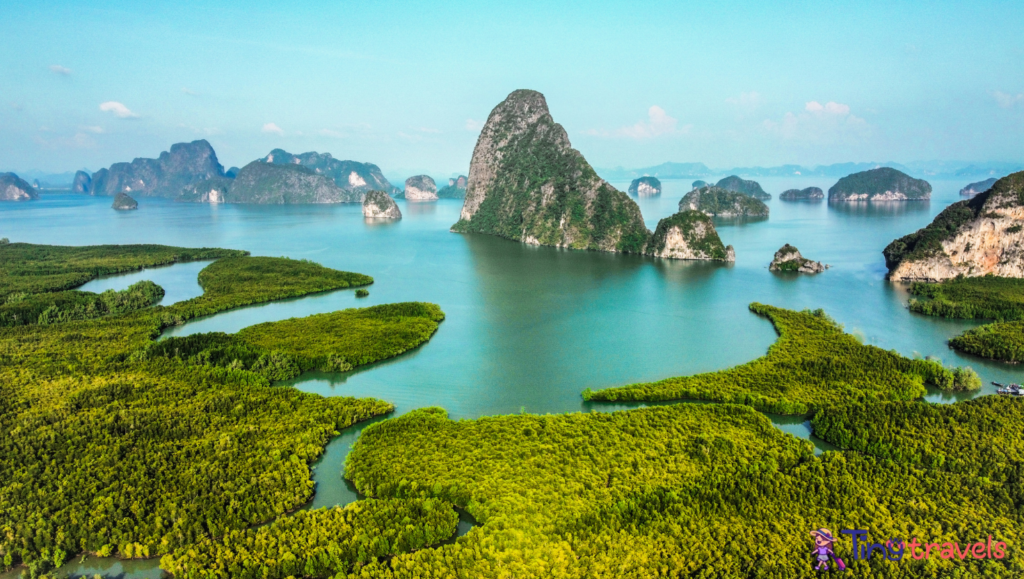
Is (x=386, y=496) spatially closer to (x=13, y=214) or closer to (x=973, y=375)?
(x=973, y=375)

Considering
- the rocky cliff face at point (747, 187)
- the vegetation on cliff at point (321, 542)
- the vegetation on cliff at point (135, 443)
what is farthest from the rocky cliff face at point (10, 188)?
the vegetation on cliff at point (321, 542)

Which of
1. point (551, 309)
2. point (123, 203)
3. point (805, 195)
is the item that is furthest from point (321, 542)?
point (805, 195)

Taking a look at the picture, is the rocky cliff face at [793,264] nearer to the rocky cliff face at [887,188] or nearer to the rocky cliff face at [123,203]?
the rocky cliff face at [887,188]

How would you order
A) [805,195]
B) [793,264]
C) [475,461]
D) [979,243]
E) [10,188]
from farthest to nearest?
[10,188], [805,195], [793,264], [979,243], [475,461]

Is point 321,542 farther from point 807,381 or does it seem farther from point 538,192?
point 538,192

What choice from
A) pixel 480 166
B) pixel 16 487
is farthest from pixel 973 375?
pixel 480 166

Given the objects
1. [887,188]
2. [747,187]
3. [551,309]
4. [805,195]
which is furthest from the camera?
[805,195]

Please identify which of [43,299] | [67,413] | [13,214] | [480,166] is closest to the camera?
[67,413]

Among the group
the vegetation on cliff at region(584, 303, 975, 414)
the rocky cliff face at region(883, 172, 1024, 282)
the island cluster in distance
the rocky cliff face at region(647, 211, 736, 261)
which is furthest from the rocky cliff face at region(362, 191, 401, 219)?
the vegetation on cliff at region(584, 303, 975, 414)
